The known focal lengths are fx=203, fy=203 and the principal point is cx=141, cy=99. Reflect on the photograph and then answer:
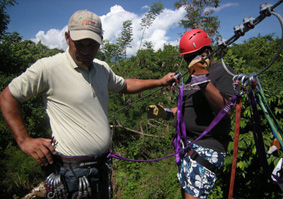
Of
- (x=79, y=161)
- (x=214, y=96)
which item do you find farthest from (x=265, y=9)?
(x=79, y=161)

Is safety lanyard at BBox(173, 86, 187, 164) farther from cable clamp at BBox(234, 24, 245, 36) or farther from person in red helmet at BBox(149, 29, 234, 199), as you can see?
cable clamp at BBox(234, 24, 245, 36)

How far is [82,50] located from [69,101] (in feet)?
1.74

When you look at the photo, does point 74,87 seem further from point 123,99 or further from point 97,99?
point 123,99

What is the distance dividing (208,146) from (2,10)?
9.37 meters

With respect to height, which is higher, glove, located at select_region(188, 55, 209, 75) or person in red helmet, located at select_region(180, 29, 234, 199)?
glove, located at select_region(188, 55, 209, 75)

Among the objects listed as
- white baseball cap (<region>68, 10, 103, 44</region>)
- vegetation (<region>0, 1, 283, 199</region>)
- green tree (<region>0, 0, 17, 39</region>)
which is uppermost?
green tree (<region>0, 0, 17, 39</region>)

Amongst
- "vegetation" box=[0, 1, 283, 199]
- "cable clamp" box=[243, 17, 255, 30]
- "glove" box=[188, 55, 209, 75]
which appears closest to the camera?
"cable clamp" box=[243, 17, 255, 30]

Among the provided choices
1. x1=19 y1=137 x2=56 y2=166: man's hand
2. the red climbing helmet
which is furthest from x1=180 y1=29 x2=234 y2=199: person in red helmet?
x1=19 y1=137 x2=56 y2=166: man's hand

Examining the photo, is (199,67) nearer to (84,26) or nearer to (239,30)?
(239,30)

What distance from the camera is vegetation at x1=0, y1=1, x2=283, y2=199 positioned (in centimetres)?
327

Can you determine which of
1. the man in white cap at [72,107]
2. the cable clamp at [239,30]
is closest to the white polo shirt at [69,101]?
the man in white cap at [72,107]

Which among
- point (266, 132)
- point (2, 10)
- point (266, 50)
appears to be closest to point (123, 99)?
point (266, 132)

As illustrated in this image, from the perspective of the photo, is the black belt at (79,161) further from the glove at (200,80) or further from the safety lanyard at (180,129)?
the glove at (200,80)

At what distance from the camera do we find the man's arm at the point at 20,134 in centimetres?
175
